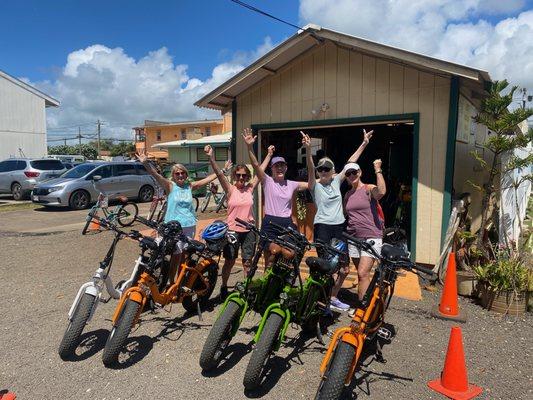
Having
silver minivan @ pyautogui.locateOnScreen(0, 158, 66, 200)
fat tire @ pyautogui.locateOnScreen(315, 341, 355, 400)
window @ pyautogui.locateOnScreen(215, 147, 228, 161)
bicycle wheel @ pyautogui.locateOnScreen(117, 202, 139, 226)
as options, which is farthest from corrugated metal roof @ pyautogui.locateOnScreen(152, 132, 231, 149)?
fat tire @ pyautogui.locateOnScreen(315, 341, 355, 400)

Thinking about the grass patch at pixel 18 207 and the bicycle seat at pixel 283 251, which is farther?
the grass patch at pixel 18 207

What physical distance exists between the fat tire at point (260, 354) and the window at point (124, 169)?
13.7 meters

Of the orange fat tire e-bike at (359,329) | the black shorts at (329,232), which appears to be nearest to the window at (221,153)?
the black shorts at (329,232)

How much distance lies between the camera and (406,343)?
3963 millimetres

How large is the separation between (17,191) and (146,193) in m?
5.64

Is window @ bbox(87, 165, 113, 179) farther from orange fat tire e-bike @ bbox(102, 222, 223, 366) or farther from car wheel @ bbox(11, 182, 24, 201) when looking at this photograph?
orange fat tire e-bike @ bbox(102, 222, 223, 366)

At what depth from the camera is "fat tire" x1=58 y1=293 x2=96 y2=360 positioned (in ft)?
11.3

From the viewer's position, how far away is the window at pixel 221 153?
23.7 metres

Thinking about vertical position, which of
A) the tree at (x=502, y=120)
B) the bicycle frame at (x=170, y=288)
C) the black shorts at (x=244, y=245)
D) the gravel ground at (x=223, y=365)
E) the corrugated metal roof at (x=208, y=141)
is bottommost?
the gravel ground at (x=223, y=365)

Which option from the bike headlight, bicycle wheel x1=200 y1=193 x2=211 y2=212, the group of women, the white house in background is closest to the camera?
the group of women

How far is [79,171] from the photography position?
1466 centimetres

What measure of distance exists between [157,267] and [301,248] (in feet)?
4.70

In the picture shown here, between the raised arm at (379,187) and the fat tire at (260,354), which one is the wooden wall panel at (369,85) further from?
the fat tire at (260,354)

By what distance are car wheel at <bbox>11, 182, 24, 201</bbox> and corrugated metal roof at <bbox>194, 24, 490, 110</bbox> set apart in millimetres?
12647
